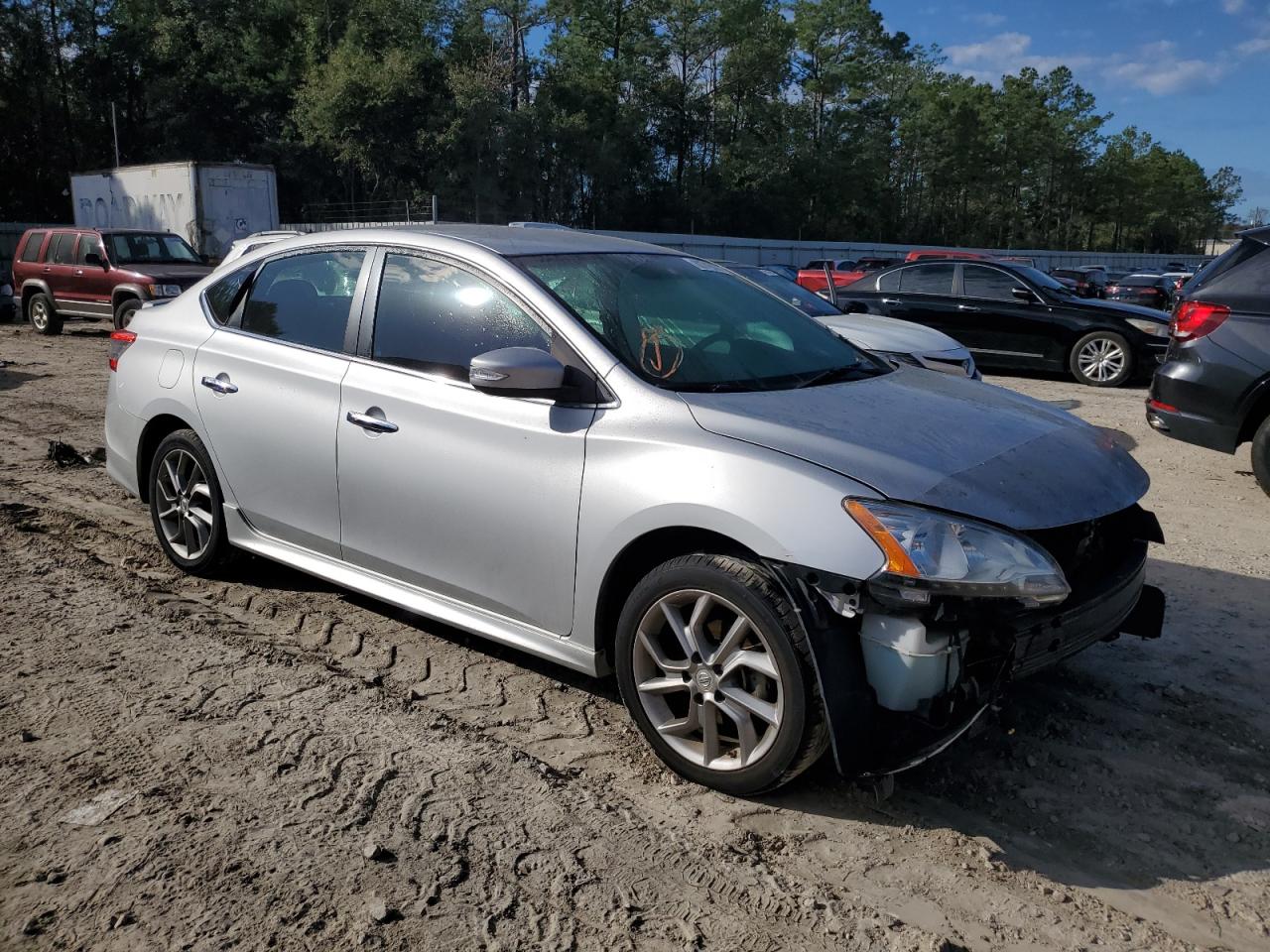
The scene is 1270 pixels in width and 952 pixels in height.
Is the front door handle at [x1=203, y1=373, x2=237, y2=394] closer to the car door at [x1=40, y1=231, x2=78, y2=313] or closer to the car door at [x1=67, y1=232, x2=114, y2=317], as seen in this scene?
the car door at [x1=67, y1=232, x2=114, y2=317]

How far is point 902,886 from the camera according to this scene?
8.91 feet

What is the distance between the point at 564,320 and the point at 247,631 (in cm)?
199

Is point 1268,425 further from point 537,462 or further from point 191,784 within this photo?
point 191,784

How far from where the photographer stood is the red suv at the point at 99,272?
1614 cm

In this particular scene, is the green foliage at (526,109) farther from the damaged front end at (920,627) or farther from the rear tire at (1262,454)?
the damaged front end at (920,627)

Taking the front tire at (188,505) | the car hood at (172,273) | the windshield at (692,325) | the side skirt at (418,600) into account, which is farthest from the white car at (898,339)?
the car hood at (172,273)

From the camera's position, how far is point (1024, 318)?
42.9 ft

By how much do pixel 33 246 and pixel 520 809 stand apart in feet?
61.8

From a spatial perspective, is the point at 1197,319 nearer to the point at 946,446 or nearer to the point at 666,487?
the point at 946,446

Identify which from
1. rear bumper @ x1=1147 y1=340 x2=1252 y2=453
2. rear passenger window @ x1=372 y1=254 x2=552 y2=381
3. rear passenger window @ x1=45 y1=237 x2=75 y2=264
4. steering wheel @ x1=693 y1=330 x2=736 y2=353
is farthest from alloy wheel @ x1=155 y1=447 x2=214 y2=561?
rear passenger window @ x1=45 y1=237 x2=75 y2=264

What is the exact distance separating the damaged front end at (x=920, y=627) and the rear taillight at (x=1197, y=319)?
4864 mm

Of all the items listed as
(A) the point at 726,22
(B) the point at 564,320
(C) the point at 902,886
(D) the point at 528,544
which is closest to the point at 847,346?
(B) the point at 564,320

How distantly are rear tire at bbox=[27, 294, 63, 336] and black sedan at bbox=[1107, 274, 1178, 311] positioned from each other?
820 inches

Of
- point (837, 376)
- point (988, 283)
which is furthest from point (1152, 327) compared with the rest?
point (837, 376)
